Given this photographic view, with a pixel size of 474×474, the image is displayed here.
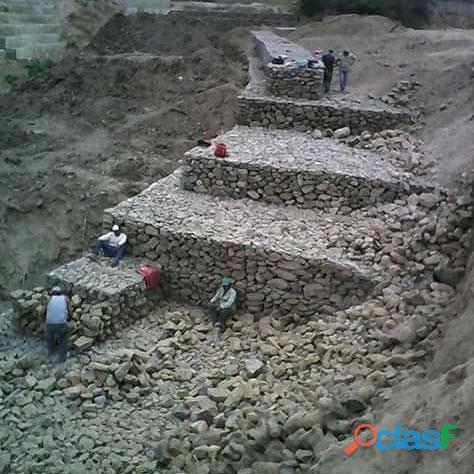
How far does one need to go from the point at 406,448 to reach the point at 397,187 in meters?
6.43

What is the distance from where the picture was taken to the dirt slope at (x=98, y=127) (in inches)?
493

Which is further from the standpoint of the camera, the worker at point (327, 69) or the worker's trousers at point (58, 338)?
the worker at point (327, 69)

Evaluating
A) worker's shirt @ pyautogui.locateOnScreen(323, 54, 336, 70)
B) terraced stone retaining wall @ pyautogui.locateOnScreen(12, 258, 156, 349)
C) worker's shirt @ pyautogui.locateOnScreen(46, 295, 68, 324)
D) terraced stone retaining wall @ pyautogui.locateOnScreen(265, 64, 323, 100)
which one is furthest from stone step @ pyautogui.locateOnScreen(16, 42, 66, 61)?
worker's shirt @ pyautogui.locateOnScreen(46, 295, 68, 324)

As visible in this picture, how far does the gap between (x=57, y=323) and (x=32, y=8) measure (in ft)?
52.9

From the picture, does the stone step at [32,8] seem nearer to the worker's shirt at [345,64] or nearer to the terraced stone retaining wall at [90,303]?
the worker's shirt at [345,64]

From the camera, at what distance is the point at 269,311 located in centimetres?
952

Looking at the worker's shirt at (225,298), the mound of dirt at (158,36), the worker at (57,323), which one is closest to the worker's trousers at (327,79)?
the mound of dirt at (158,36)

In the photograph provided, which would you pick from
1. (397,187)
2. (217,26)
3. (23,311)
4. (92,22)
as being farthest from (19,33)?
(397,187)

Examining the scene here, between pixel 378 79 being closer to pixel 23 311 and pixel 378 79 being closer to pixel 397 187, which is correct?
pixel 397 187

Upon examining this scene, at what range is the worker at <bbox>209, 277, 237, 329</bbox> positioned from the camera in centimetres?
930

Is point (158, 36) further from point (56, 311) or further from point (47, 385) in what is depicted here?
point (47, 385)

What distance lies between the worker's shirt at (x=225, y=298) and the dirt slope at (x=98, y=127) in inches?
161

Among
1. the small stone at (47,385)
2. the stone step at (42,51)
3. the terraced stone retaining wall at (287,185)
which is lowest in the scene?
the small stone at (47,385)

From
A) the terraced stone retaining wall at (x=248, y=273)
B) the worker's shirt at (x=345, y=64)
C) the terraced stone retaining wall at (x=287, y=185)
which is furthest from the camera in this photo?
the worker's shirt at (x=345, y=64)
